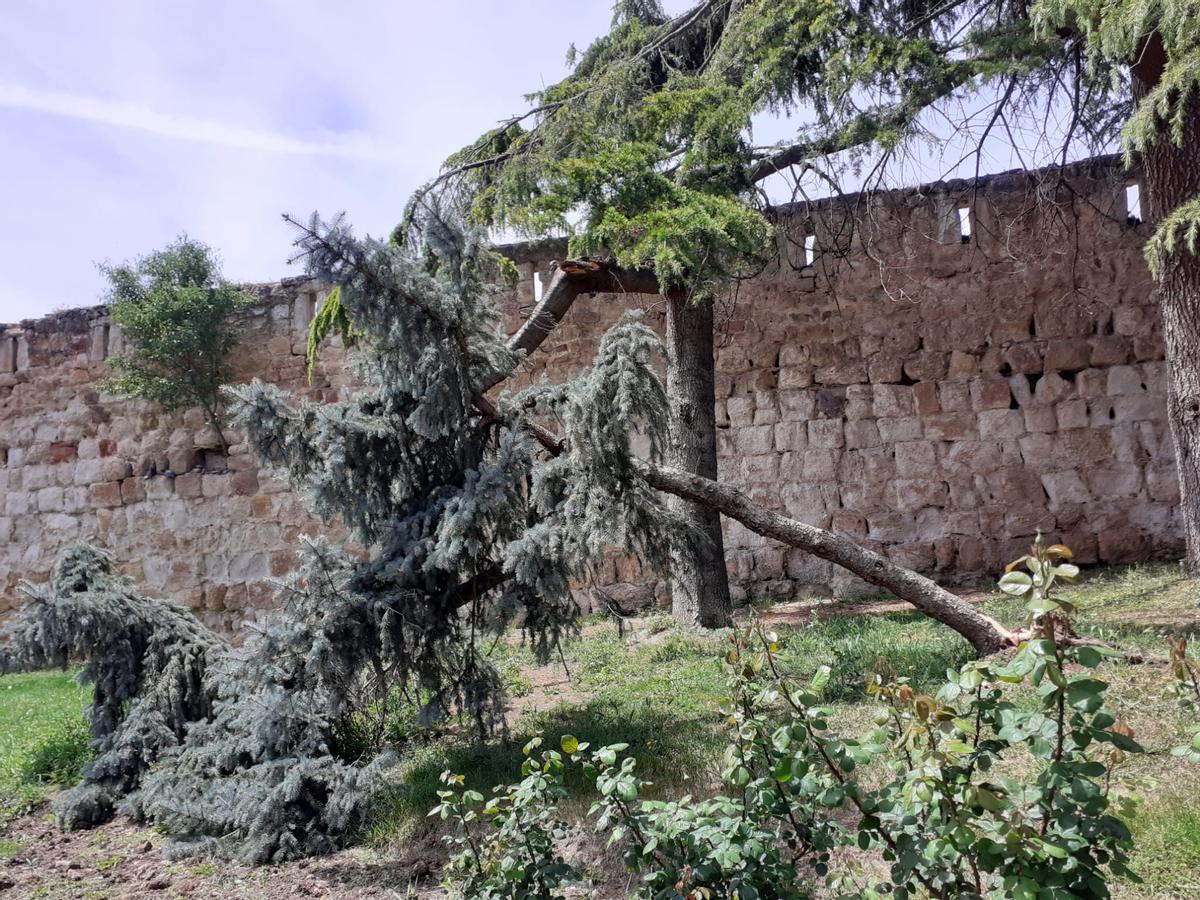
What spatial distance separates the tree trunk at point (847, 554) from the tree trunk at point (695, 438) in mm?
2261

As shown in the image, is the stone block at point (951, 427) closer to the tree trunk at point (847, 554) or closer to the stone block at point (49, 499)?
the tree trunk at point (847, 554)

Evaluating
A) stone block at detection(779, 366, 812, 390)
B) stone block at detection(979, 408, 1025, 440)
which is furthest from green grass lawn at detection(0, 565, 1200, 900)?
stone block at detection(779, 366, 812, 390)

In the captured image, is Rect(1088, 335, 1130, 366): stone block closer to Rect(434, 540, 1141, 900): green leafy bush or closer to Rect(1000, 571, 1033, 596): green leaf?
Rect(434, 540, 1141, 900): green leafy bush

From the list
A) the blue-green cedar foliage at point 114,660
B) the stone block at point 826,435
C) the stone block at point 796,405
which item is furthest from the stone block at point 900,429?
the blue-green cedar foliage at point 114,660

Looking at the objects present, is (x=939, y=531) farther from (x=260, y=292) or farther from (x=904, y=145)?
(x=260, y=292)

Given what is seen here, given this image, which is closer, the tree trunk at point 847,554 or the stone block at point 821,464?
the tree trunk at point 847,554

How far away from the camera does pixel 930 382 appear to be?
8.77 m

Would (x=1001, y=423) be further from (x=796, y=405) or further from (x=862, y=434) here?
(x=796, y=405)

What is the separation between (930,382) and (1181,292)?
2.69m

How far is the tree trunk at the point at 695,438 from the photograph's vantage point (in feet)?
23.6

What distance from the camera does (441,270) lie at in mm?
4543

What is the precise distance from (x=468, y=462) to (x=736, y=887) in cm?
271

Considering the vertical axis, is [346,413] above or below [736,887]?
above

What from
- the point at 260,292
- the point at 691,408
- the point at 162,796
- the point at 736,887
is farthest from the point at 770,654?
the point at 260,292
